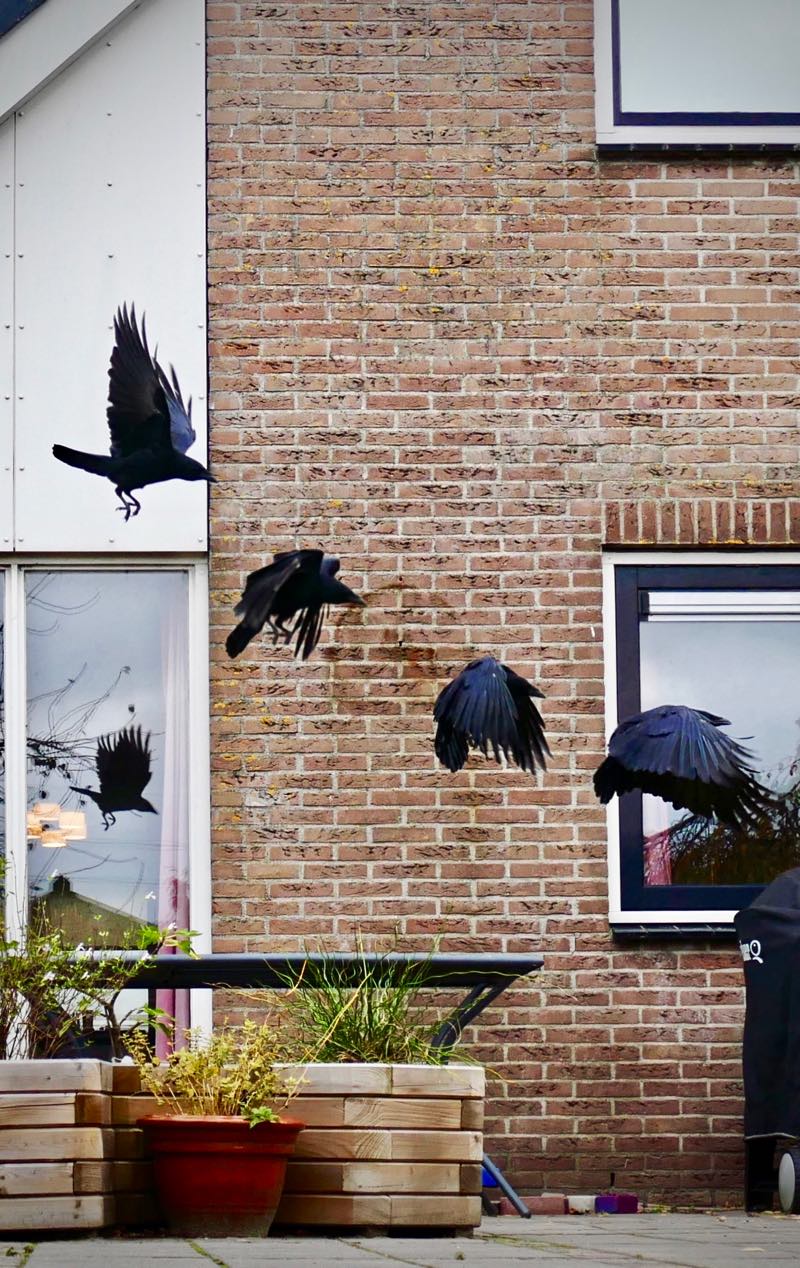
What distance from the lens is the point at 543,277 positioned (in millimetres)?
7172

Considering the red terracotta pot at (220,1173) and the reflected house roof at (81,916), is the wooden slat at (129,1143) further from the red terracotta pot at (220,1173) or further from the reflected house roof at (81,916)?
the reflected house roof at (81,916)

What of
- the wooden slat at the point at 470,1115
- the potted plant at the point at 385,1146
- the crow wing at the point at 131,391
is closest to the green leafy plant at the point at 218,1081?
the potted plant at the point at 385,1146

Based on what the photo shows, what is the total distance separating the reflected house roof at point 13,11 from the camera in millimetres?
7195

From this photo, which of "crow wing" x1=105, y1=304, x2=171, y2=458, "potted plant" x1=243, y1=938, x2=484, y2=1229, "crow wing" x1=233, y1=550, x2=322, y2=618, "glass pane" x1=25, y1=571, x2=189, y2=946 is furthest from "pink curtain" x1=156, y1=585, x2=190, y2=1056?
"potted plant" x1=243, y1=938, x2=484, y2=1229

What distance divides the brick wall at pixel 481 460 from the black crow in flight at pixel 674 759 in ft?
1.78

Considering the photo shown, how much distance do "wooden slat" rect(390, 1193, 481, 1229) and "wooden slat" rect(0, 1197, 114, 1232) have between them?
0.78m

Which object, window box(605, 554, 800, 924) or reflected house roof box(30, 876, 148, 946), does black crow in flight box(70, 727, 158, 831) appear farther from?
window box(605, 554, 800, 924)

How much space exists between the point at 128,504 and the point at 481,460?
1.33 metres

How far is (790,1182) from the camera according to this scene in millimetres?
5984

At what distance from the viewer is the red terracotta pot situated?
4590 mm

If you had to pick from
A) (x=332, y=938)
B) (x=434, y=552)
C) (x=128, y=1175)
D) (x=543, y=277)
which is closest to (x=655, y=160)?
(x=543, y=277)

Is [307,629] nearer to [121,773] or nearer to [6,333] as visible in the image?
[121,773]

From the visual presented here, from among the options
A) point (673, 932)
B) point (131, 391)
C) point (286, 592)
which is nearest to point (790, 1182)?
point (673, 932)

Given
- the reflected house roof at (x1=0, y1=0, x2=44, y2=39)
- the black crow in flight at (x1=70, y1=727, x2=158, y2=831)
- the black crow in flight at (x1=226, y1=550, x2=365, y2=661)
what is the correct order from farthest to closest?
the reflected house roof at (x1=0, y1=0, x2=44, y2=39)
the black crow in flight at (x1=70, y1=727, x2=158, y2=831)
the black crow in flight at (x1=226, y1=550, x2=365, y2=661)
